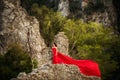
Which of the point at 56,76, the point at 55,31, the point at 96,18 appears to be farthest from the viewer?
the point at 96,18

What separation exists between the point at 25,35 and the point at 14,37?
4.89ft

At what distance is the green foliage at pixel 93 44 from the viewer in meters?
41.2

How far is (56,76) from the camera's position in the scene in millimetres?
9102

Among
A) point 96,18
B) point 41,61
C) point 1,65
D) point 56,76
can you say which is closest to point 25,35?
point 41,61

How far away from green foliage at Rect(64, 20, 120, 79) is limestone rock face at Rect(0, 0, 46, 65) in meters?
4.77

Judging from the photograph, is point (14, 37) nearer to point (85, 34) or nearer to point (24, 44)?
point (24, 44)

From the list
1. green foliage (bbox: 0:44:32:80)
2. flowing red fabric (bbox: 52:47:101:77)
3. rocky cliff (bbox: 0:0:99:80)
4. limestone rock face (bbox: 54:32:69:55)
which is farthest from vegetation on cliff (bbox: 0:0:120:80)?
flowing red fabric (bbox: 52:47:101:77)

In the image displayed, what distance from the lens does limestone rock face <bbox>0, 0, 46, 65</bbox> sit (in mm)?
41750

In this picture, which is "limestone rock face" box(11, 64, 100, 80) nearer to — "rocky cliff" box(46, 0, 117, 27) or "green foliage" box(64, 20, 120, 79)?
"green foliage" box(64, 20, 120, 79)

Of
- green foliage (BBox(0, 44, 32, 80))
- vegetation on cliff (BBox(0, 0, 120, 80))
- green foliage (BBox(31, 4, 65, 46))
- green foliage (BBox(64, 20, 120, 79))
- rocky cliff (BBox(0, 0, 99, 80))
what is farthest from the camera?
green foliage (BBox(31, 4, 65, 46))

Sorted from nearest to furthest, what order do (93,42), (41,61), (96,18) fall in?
(41,61), (93,42), (96,18)

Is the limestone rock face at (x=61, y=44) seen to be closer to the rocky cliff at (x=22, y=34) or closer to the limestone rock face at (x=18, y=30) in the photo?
the rocky cliff at (x=22, y=34)

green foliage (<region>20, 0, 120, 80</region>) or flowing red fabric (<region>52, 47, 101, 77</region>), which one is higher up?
flowing red fabric (<region>52, 47, 101, 77</region>)

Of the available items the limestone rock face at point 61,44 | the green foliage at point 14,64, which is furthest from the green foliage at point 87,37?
the green foliage at point 14,64
